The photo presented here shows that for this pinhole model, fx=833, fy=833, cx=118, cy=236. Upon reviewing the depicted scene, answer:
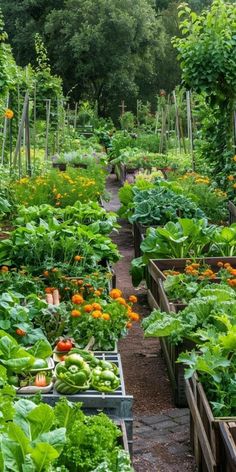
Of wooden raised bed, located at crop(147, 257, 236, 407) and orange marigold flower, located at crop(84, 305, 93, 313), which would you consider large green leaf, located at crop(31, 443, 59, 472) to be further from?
wooden raised bed, located at crop(147, 257, 236, 407)

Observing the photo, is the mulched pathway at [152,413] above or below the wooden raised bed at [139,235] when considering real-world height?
below

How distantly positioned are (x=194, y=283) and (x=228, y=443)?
3.00m

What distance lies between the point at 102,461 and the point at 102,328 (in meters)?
2.21

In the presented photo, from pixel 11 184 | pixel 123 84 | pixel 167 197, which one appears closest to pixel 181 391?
pixel 167 197

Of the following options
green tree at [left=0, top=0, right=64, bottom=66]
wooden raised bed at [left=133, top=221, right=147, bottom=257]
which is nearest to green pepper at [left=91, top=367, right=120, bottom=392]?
wooden raised bed at [left=133, top=221, right=147, bottom=257]

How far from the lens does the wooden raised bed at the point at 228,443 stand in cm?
408

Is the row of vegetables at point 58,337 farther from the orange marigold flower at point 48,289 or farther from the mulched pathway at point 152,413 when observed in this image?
the mulched pathway at point 152,413

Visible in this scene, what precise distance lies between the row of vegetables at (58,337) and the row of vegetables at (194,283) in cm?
45

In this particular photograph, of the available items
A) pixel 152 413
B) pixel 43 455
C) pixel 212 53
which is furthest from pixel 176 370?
pixel 212 53

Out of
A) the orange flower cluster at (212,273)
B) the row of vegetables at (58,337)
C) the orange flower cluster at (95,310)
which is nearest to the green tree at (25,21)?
the row of vegetables at (58,337)

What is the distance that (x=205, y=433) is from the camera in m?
4.91

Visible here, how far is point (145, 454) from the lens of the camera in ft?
18.6

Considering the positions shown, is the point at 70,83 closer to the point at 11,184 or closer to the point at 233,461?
the point at 11,184

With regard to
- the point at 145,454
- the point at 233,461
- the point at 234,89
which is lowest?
the point at 145,454
